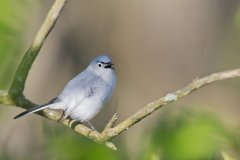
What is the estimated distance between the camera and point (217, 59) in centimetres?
343

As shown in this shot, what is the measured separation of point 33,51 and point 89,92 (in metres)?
0.58

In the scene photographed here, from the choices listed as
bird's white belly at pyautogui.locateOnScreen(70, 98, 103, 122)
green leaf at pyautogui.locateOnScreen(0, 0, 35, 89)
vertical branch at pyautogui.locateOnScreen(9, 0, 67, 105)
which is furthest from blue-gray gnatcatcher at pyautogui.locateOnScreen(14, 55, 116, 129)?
green leaf at pyautogui.locateOnScreen(0, 0, 35, 89)

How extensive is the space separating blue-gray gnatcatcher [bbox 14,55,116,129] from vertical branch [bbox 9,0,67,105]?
1.09ft

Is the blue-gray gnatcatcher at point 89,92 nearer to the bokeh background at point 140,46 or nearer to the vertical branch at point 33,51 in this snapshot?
the vertical branch at point 33,51

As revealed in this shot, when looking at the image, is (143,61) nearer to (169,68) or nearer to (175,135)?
(169,68)

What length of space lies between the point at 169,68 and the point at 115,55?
426mm

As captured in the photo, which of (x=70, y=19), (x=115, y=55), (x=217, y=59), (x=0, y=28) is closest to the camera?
(x=0, y=28)

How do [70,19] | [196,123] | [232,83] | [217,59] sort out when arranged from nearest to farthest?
[196,123] < [232,83] < [217,59] < [70,19]

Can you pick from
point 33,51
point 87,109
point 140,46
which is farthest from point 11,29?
point 140,46

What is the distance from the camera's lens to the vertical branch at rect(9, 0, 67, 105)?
3.03 feet

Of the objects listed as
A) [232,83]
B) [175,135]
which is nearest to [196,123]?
[175,135]

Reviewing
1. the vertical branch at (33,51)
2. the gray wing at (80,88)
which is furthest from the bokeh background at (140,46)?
the vertical branch at (33,51)

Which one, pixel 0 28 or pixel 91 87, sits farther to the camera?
pixel 91 87

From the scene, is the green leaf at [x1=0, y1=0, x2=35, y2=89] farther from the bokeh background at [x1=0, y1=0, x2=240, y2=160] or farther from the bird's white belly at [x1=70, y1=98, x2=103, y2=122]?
the bokeh background at [x1=0, y1=0, x2=240, y2=160]
